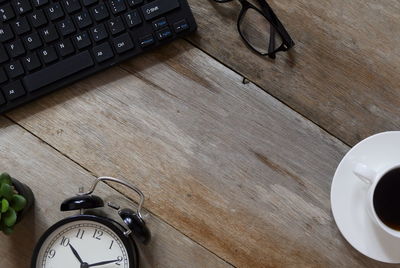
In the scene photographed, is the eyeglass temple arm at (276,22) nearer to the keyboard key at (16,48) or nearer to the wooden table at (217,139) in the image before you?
the wooden table at (217,139)

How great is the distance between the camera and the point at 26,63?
80 centimetres

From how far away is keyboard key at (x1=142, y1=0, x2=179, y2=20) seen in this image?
80 centimetres

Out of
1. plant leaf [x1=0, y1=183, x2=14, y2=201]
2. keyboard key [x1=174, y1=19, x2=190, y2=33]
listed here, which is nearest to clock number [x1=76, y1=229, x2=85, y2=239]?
plant leaf [x1=0, y1=183, x2=14, y2=201]

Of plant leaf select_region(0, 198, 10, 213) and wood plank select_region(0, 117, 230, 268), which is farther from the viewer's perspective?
wood plank select_region(0, 117, 230, 268)

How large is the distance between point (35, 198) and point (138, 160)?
0.16 metres

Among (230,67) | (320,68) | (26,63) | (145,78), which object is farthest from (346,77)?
(26,63)

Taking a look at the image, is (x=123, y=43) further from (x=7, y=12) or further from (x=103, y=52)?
(x=7, y=12)

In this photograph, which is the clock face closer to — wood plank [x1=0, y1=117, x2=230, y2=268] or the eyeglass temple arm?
wood plank [x1=0, y1=117, x2=230, y2=268]

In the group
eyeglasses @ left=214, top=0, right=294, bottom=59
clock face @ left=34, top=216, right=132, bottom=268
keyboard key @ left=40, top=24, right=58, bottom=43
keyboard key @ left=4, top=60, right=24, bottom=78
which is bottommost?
clock face @ left=34, top=216, right=132, bottom=268

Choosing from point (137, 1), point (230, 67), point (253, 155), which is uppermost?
point (137, 1)

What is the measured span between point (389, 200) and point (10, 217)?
0.51 metres

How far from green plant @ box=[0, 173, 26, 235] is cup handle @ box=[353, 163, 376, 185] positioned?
453 millimetres

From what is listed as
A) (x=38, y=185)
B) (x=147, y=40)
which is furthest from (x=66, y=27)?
(x=38, y=185)

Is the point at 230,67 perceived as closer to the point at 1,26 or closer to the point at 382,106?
the point at 382,106
